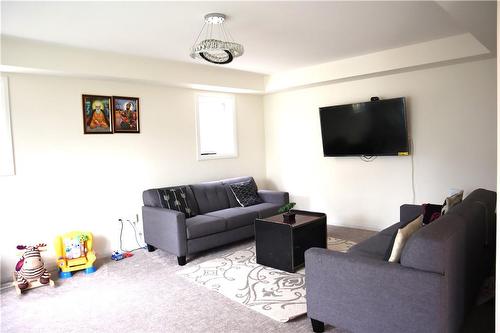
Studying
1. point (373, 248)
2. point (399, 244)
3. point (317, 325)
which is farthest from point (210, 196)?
point (399, 244)

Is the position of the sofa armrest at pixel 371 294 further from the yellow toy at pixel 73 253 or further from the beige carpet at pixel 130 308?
the yellow toy at pixel 73 253

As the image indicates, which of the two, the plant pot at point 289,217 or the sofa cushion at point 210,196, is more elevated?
the sofa cushion at point 210,196

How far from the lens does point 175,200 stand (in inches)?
184

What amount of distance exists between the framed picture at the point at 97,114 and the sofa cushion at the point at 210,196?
139 cm

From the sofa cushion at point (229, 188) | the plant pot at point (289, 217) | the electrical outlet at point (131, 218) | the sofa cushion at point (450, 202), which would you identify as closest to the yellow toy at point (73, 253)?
the electrical outlet at point (131, 218)

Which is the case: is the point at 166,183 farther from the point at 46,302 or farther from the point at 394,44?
the point at 394,44

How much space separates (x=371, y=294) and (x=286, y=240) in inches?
62.0

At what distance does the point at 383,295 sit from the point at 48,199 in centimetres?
367

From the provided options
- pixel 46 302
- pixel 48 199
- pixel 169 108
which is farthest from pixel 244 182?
pixel 46 302

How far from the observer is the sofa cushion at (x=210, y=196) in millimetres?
5023

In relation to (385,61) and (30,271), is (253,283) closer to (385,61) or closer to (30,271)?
(30,271)

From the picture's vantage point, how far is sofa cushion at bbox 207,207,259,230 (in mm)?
4551

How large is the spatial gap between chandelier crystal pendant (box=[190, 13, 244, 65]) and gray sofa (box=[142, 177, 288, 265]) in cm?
180

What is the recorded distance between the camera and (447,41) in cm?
411
